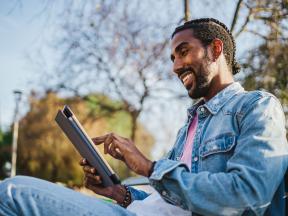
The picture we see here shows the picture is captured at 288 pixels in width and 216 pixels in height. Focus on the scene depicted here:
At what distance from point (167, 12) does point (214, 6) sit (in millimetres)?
878

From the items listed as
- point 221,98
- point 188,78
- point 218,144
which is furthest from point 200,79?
point 218,144

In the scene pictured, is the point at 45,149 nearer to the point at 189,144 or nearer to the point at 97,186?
the point at 97,186

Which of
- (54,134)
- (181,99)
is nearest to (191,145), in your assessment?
(181,99)

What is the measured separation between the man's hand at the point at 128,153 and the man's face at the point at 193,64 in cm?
60

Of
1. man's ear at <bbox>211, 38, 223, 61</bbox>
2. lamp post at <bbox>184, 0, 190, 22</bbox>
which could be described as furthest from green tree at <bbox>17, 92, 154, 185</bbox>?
man's ear at <bbox>211, 38, 223, 61</bbox>

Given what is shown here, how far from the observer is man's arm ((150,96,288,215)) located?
154 centimetres

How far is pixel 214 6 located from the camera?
22.4 feet

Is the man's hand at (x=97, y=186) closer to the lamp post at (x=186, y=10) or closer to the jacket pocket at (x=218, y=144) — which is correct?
the jacket pocket at (x=218, y=144)

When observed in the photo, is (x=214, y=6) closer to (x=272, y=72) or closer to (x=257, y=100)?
(x=272, y=72)

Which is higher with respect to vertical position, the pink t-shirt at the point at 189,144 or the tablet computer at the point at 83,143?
the tablet computer at the point at 83,143

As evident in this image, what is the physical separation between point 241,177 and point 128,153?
50 centimetres

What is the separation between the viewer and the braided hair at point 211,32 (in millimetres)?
2291

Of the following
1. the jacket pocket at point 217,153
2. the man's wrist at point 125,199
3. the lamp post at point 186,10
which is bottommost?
the man's wrist at point 125,199

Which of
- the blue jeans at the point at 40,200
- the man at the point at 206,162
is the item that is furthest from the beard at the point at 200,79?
the blue jeans at the point at 40,200
